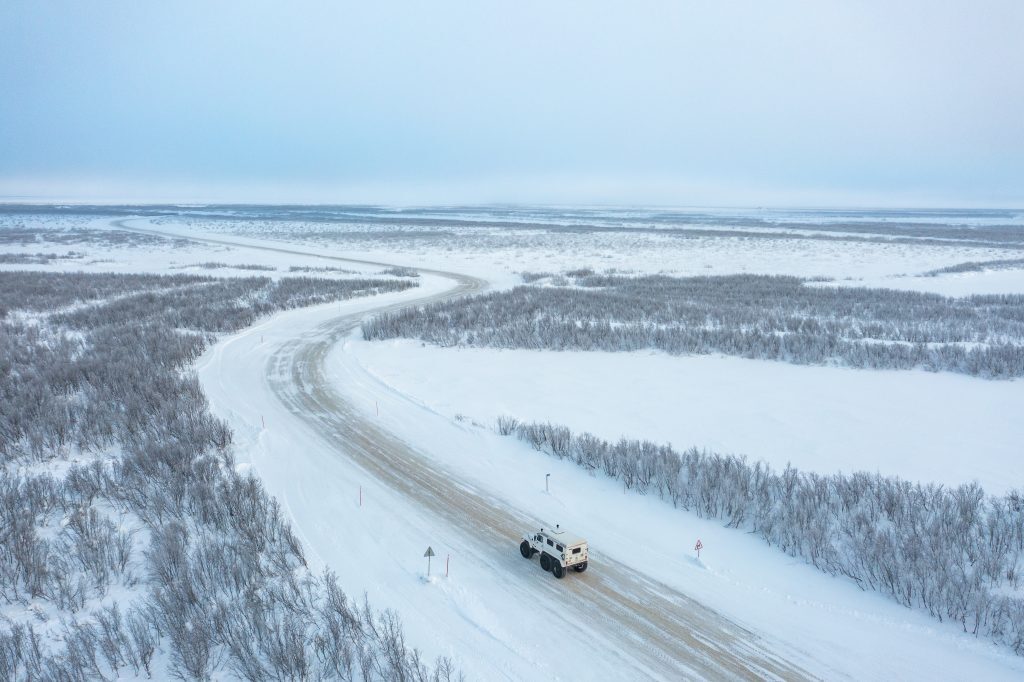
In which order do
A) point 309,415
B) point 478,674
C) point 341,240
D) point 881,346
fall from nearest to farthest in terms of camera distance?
point 478,674, point 309,415, point 881,346, point 341,240

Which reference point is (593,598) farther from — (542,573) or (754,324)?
(754,324)

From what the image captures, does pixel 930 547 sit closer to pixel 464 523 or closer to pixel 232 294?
pixel 464 523

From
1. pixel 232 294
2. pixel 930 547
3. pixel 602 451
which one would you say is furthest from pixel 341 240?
pixel 930 547

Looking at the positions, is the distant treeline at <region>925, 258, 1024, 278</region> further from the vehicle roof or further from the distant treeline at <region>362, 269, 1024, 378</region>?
the vehicle roof

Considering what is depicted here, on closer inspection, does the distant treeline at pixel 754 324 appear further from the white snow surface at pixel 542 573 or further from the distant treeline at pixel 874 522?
the white snow surface at pixel 542 573

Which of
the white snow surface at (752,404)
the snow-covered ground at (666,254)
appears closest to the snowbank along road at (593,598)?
the white snow surface at (752,404)

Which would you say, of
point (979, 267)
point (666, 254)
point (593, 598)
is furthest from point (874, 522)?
point (666, 254)
